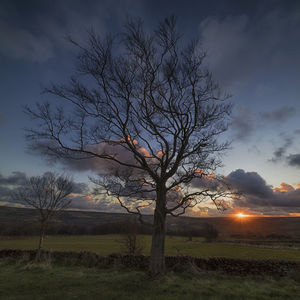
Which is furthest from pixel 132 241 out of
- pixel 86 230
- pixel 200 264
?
pixel 86 230

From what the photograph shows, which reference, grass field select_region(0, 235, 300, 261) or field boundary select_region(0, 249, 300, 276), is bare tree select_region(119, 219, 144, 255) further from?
field boundary select_region(0, 249, 300, 276)

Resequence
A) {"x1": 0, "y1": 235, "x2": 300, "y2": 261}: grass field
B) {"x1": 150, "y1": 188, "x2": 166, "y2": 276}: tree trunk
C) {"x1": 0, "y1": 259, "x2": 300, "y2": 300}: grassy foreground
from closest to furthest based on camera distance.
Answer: {"x1": 0, "y1": 259, "x2": 300, "y2": 300}: grassy foreground
{"x1": 150, "y1": 188, "x2": 166, "y2": 276}: tree trunk
{"x1": 0, "y1": 235, "x2": 300, "y2": 261}: grass field

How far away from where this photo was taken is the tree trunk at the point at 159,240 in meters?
9.51

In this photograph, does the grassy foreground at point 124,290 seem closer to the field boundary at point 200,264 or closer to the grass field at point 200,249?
the field boundary at point 200,264

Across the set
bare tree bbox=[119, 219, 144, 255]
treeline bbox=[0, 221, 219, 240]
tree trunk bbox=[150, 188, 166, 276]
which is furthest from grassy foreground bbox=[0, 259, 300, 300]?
treeline bbox=[0, 221, 219, 240]

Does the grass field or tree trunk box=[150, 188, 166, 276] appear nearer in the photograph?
tree trunk box=[150, 188, 166, 276]

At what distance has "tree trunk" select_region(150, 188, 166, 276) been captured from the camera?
951 cm

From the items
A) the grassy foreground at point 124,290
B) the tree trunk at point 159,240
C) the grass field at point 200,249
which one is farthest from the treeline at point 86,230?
the grassy foreground at point 124,290

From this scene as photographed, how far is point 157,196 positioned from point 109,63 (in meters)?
6.87

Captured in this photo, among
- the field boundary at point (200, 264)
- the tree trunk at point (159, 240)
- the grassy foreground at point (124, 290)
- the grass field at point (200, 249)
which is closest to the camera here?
the grassy foreground at point (124, 290)

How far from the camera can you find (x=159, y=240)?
9805 mm

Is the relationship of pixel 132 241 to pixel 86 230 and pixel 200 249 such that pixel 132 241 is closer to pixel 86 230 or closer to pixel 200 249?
pixel 200 249

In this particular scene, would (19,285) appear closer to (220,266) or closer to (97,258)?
(97,258)

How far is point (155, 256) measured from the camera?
9.60 m
